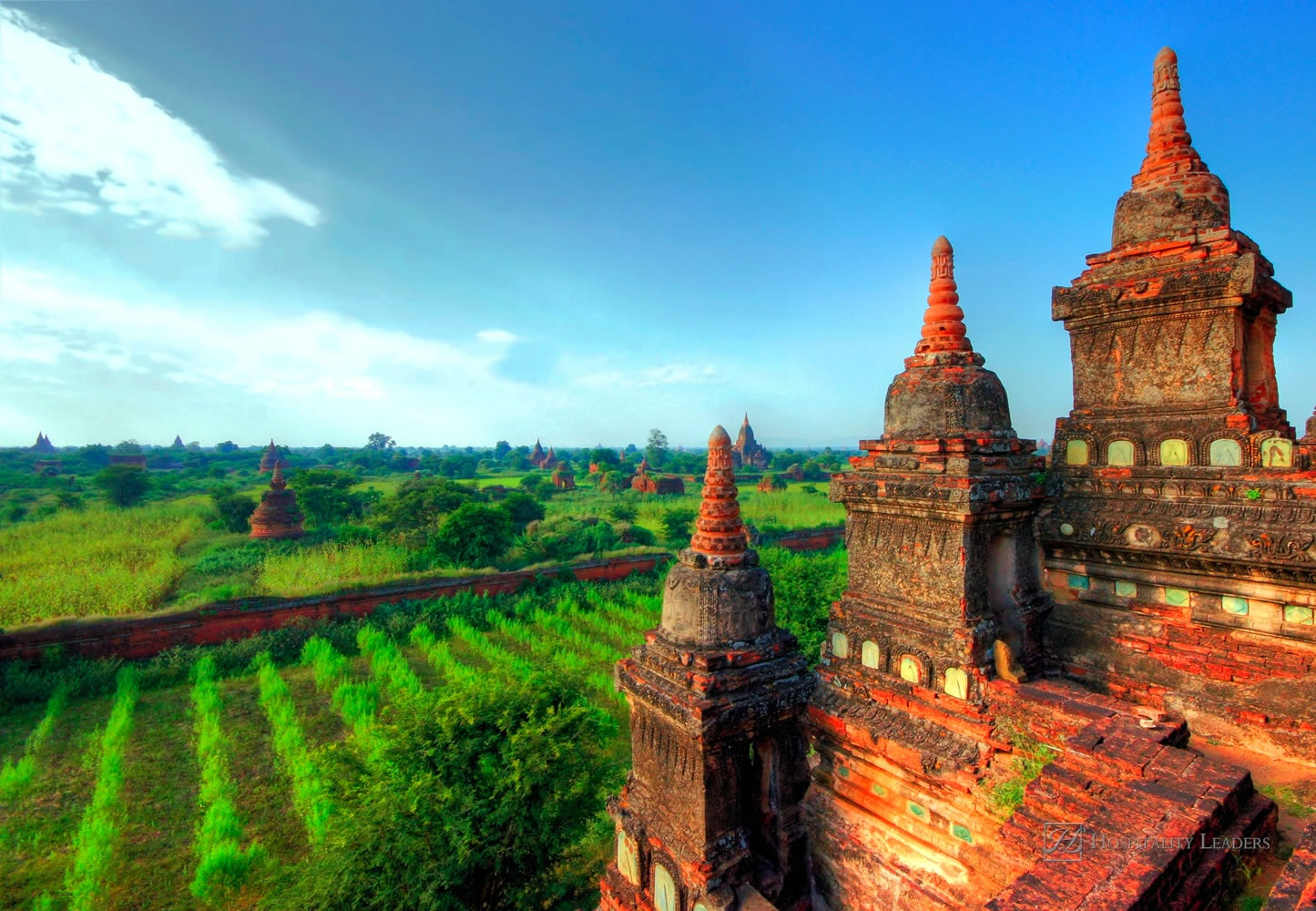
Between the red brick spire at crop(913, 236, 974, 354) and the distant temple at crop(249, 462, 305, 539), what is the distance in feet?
113

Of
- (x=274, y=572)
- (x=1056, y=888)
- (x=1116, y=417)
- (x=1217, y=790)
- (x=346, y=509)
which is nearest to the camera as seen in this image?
(x=1056, y=888)

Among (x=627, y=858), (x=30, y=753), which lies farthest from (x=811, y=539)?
(x=30, y=753)

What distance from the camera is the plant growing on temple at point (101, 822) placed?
8.72 m

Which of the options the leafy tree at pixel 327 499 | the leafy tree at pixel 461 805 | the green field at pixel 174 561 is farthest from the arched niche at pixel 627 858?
the leafy tree at pixel 327 499

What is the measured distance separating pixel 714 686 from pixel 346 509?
133 feet

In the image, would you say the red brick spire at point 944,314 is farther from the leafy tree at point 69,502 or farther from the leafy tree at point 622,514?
the leafy tree at point 69,502

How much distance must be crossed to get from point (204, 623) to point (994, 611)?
2191cm

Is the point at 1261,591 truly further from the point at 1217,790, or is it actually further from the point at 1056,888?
the point at 1056,888

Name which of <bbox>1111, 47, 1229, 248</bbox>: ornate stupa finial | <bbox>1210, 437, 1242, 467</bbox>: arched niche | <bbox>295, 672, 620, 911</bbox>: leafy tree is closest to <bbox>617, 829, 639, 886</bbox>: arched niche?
<bbox>295, 672, 620, 911</bbox>: leafy tree

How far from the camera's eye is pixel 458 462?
83812mm

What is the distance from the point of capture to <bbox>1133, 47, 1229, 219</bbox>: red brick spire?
4934 millimetres

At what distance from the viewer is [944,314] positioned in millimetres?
5078

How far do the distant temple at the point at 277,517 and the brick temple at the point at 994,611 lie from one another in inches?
1277

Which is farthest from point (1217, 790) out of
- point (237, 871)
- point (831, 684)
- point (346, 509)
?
point (346, 509)
